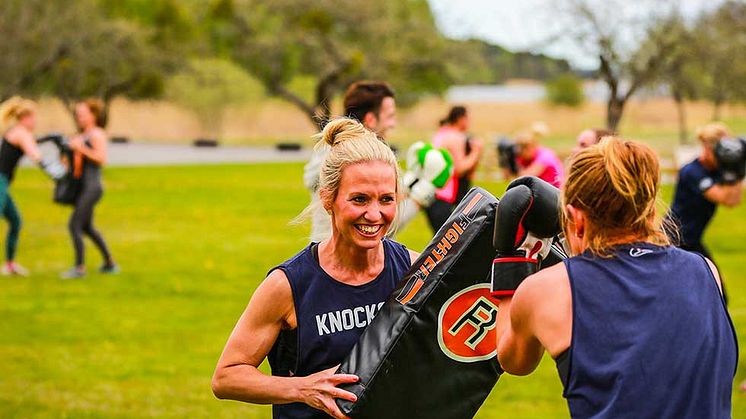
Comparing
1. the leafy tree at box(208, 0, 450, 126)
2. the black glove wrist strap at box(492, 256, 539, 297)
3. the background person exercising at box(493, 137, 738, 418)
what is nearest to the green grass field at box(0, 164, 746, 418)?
Answer: the black glove wrist strap at box(492, 256, 539, 297)

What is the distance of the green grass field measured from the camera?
6750 millimetres

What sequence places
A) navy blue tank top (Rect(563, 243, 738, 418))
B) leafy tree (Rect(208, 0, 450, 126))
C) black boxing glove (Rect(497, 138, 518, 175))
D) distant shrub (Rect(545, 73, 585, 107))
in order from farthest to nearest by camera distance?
distant shrub (Rect(545, 73, 585, 107)) → leafy tree (Rect(208, 0, 450, 126)) → black boxing glove (Rect(497, 138, 518, 175)) → navy blue tank top (Rect(563, 243, 738, 418))

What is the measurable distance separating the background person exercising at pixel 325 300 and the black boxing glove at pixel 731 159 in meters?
4.70

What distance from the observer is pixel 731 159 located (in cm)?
729

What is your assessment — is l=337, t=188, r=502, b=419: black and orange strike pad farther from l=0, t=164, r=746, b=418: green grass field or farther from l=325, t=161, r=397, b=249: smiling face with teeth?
l=0, t=164, r=746, b=418: green grass field

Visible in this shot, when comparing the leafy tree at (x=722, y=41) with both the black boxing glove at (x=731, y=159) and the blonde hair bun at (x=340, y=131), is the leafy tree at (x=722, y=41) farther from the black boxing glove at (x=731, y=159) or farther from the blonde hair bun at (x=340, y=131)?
the blonde hair bun at (x=340, y=131)

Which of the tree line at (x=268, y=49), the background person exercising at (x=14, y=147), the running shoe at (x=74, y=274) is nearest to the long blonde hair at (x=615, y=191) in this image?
the background person exercising at (x=14, y=147)

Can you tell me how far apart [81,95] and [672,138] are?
27313mm

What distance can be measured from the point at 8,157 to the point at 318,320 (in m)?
8.94

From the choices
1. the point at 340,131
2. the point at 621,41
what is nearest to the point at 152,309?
the point at 340,131

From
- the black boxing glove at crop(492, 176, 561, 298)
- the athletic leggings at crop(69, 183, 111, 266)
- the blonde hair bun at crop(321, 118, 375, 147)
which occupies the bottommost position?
the athletic leggings at crop(69, 183, 111, 266)

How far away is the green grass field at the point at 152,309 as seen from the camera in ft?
22.1

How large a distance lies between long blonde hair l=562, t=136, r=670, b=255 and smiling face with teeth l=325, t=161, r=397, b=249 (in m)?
0.74

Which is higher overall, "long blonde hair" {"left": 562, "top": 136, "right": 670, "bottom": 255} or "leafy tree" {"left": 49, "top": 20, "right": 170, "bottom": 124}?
"long blonde hair" {"left": 562, "top": 136, "right": 670, "bottom": 255}
